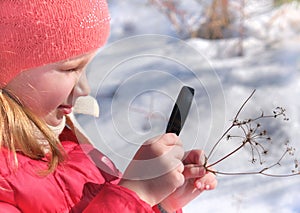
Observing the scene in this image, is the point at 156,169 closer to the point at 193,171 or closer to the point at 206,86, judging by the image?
the point at 193,171

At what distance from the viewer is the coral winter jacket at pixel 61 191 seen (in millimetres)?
Result: 1089

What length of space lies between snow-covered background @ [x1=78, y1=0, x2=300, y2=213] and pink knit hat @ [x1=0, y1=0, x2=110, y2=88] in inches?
2.5

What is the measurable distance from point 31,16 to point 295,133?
4.53ft

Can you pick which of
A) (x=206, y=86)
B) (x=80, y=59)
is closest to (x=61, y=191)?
(x=80, y=59)

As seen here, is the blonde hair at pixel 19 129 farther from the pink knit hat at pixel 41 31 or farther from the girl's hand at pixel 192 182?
the girl's hand at pixel 192 182

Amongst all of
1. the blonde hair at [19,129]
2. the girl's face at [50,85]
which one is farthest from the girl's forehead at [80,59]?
the blonde hair at [19,129]

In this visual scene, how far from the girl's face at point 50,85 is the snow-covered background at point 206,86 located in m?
0.05

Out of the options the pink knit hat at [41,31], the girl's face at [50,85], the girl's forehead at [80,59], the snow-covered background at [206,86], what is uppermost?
the pink knit hat at [41,31]

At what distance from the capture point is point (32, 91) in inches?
43.6

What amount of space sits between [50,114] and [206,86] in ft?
1.00

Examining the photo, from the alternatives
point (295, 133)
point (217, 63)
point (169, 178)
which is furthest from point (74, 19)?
point (217, 63)

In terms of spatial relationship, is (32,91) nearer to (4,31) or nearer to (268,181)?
(4,31)

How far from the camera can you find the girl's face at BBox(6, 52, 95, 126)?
3.64ft

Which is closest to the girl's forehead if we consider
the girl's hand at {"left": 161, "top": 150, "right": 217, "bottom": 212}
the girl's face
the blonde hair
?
the girl's face
